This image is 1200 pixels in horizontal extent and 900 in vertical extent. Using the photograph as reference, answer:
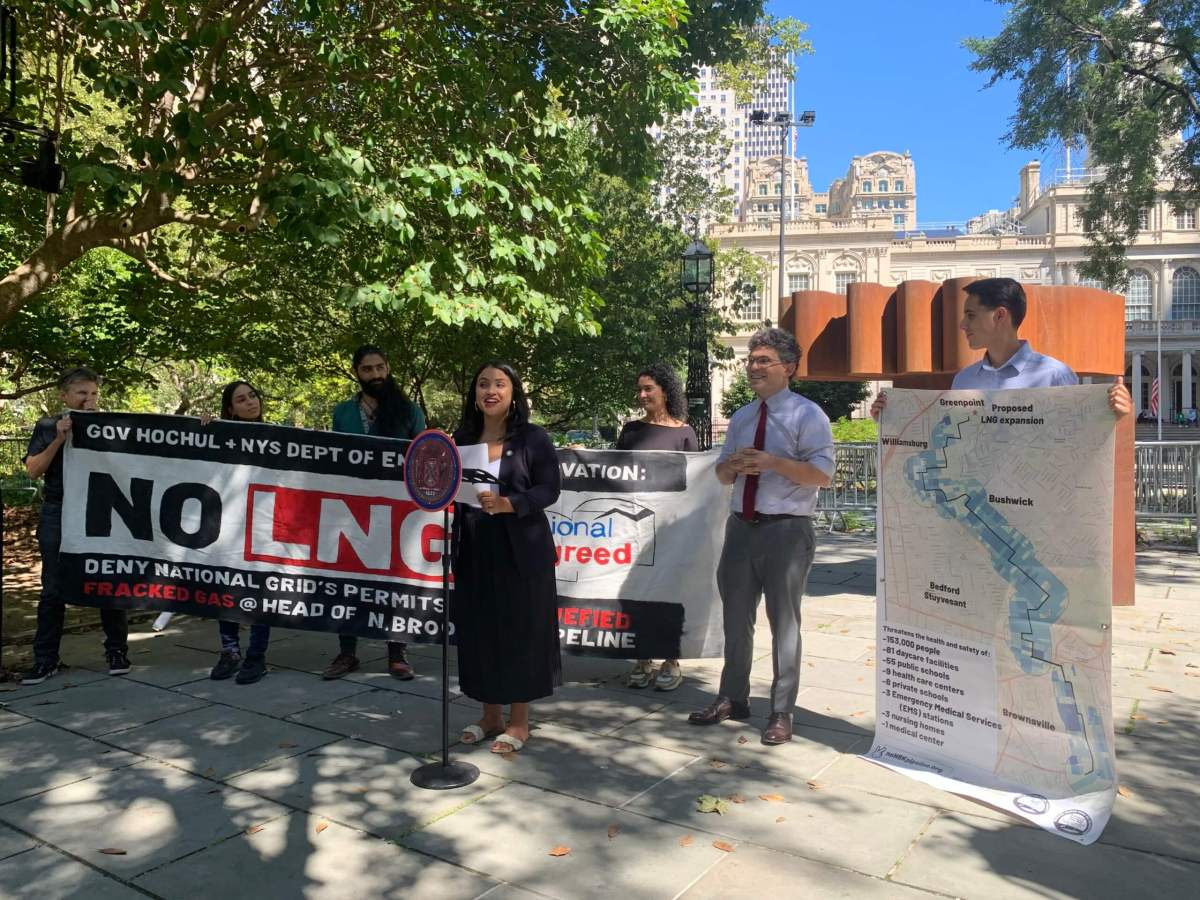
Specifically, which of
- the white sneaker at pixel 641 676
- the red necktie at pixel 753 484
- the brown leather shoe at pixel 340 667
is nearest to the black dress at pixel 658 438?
the red necktie at pixel 753 484

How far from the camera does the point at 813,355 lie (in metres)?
9.05

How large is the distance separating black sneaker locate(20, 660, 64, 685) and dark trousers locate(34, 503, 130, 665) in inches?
0.9

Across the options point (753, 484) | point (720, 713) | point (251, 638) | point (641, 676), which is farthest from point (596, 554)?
point (251, 638)

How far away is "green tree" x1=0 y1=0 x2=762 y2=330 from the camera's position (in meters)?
6.49

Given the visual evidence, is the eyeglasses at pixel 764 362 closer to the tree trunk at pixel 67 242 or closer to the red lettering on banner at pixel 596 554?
the red lettering on banner at pixel 596 554

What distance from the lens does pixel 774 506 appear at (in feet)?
14.9

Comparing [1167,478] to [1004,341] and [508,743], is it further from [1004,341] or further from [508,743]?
[508,743]

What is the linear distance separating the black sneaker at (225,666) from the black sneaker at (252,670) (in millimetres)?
93

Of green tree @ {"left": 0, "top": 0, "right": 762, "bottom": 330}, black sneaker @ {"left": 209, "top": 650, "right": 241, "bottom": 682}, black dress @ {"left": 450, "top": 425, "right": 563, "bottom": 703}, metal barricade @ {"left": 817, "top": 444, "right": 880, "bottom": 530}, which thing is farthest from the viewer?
metal barricade @ {"left": 817, "top": 444, "right": 880, "bottom": 530}

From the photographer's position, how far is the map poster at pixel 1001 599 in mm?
3535

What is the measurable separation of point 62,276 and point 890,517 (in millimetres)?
11770

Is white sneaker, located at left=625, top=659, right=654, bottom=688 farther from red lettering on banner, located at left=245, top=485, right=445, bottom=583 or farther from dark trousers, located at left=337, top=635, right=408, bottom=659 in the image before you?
A: dark trousers, located at left=337, top=635, right=408, bottom=659

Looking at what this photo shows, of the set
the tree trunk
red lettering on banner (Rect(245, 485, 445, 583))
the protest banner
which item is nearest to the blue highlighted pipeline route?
the protest banner

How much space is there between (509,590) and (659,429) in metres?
1.85
